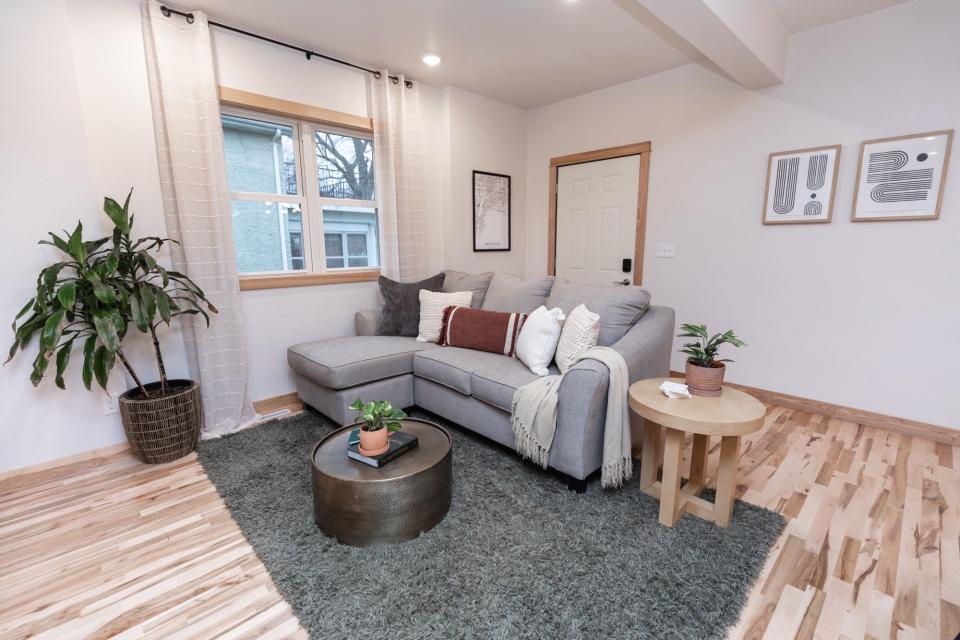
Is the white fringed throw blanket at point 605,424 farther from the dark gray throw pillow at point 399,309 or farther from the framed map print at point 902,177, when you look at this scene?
the framed map print at point 902,177

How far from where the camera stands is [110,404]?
2438mm

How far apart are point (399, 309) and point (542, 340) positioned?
1.33 metres

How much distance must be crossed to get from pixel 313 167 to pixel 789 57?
3.33 m

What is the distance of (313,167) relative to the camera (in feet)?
10.7

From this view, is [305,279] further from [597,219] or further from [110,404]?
[597,219]

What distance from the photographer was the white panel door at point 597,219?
384 centimetres

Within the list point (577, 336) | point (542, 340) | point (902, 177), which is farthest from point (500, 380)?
point (902, 177)

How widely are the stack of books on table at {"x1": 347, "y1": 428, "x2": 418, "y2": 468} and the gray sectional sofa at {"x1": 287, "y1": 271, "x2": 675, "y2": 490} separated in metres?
0.56

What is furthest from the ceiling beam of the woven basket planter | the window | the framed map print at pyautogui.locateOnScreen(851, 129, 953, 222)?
the woven basket planter

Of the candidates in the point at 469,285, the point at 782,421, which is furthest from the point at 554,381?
the point at 782,421

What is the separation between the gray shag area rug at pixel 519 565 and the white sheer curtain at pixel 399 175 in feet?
6.56

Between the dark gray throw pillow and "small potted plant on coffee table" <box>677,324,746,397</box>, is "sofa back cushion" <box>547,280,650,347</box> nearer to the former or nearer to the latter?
"small potted plant on coffee table" <box>677,324,746,397</box>

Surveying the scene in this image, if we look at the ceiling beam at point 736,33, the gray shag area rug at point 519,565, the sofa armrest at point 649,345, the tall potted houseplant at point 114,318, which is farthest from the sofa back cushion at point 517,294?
the tall potted houseplant at point 114,318

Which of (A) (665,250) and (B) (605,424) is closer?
(B) (605,424)
